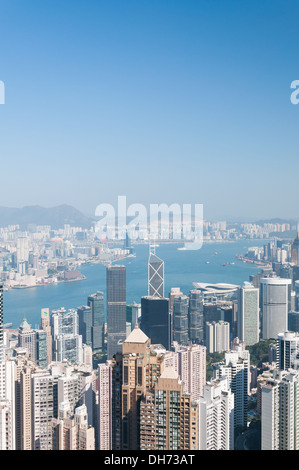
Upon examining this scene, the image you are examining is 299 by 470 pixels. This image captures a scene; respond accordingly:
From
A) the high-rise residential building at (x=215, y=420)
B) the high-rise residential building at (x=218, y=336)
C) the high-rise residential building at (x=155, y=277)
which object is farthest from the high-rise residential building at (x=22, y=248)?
the high-rise residential building at (x=215, y=420)

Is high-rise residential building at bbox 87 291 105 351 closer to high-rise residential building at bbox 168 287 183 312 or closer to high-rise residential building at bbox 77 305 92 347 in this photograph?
high-rise residential building at bbox 77 305 92 347

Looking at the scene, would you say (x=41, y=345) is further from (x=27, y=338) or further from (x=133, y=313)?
(x=133, y=313)

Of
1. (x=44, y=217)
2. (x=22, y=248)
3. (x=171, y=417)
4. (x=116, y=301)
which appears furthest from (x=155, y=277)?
(x=171, y=417)

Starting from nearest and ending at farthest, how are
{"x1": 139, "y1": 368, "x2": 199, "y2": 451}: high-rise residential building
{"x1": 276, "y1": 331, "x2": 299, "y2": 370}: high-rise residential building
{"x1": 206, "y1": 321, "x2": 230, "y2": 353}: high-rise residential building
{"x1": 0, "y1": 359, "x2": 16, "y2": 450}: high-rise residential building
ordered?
{"x1": 139, "y1": 368, "x2": 199, "y2": 451}: high-rise residential building → {"x1": 0, "y1": 359, "x2": 16, "y2": 450}: high-rise residential building → {"x1": 276, "y1": 331, "x2": 299, "y2": 370}: high-rise residential building → {"x1": 206, "y1": 321, "x2": 230, "y2": 353}: high-rise residential building

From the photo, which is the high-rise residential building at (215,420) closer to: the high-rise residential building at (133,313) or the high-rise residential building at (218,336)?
the high-rise residential building at (218,336)

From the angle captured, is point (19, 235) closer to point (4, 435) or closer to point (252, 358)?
point (252, 358)

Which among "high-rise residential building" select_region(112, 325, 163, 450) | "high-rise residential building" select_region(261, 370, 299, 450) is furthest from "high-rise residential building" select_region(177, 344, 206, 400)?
"high-rise residential building" select_region(112, 325, 163, 450)
